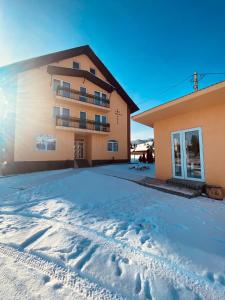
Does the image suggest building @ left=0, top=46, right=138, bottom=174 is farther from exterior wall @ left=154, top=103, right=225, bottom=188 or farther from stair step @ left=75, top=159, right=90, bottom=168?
exterior wall @ left=154, top=103, right=225, bottom=188

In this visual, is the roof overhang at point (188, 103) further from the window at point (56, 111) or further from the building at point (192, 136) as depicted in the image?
the window at point (56, 111)

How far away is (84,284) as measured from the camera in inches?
70.3

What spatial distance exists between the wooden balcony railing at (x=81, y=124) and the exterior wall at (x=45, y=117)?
58 cm

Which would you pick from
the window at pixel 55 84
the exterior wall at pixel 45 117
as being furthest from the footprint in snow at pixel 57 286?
the window at pixel 55 84

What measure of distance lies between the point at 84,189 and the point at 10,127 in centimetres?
963

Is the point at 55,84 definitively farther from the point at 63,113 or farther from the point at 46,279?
the point at 46,279

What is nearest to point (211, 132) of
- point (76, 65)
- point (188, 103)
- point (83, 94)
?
point (188, 103)

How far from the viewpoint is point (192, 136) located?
6387 mm

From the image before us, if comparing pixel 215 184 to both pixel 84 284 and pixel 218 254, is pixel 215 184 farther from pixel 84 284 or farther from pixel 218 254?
pixel 84 284

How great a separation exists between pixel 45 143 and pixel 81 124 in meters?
4.00

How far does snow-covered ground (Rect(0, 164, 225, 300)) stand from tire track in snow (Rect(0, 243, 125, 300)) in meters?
0.01

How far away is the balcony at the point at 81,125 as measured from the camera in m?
14.1

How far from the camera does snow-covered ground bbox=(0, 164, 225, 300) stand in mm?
1725

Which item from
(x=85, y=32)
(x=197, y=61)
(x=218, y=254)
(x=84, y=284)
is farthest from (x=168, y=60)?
(x=84, y=284)
